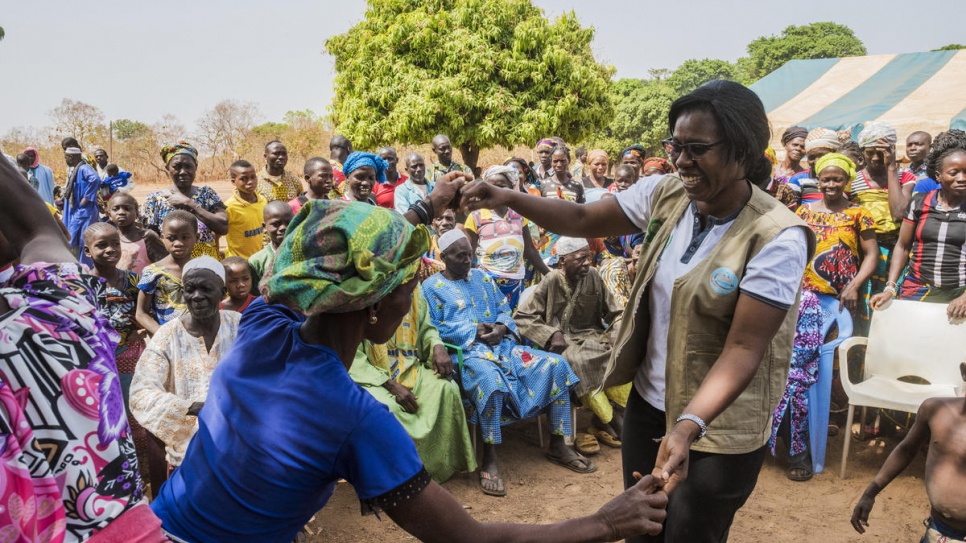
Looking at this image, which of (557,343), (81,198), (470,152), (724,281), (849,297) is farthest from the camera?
(470,152)

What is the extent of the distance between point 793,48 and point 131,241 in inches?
2140

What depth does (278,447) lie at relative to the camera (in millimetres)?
1627

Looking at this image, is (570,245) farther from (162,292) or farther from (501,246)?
(162,292)

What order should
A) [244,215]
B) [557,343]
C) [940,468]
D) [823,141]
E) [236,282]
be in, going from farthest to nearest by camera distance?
1. [823,141]
2. [244,215]
3. [557,343]
4. [236,282]
5. [940,468]

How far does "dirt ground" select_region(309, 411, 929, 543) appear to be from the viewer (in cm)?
443

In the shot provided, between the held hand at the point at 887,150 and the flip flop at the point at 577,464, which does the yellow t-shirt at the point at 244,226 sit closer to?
the flip flop at the point at 577,464

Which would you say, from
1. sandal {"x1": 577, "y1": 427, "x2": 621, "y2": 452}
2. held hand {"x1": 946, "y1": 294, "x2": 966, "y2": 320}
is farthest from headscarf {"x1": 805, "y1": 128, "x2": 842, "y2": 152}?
sandal {"x1": 577, "y1": 427, "x2": 621, "y2": 452}

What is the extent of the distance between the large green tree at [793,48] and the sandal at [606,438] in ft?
161

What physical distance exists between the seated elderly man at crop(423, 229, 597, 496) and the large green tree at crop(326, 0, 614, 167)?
938cm

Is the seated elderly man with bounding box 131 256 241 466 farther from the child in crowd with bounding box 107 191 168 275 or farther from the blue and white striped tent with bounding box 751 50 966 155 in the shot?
the blue and white striped tent with bounding box 751 50 966 155

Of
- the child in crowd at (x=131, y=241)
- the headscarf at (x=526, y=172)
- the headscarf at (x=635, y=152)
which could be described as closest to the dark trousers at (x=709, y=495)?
the child in crowd at (x=131, y=241)

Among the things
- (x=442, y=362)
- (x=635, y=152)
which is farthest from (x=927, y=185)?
(x=442, y=362)

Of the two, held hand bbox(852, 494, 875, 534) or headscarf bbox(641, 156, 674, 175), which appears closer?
held hand bbox(852, 494, 875, 534)

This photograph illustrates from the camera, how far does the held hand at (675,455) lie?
1981mm
